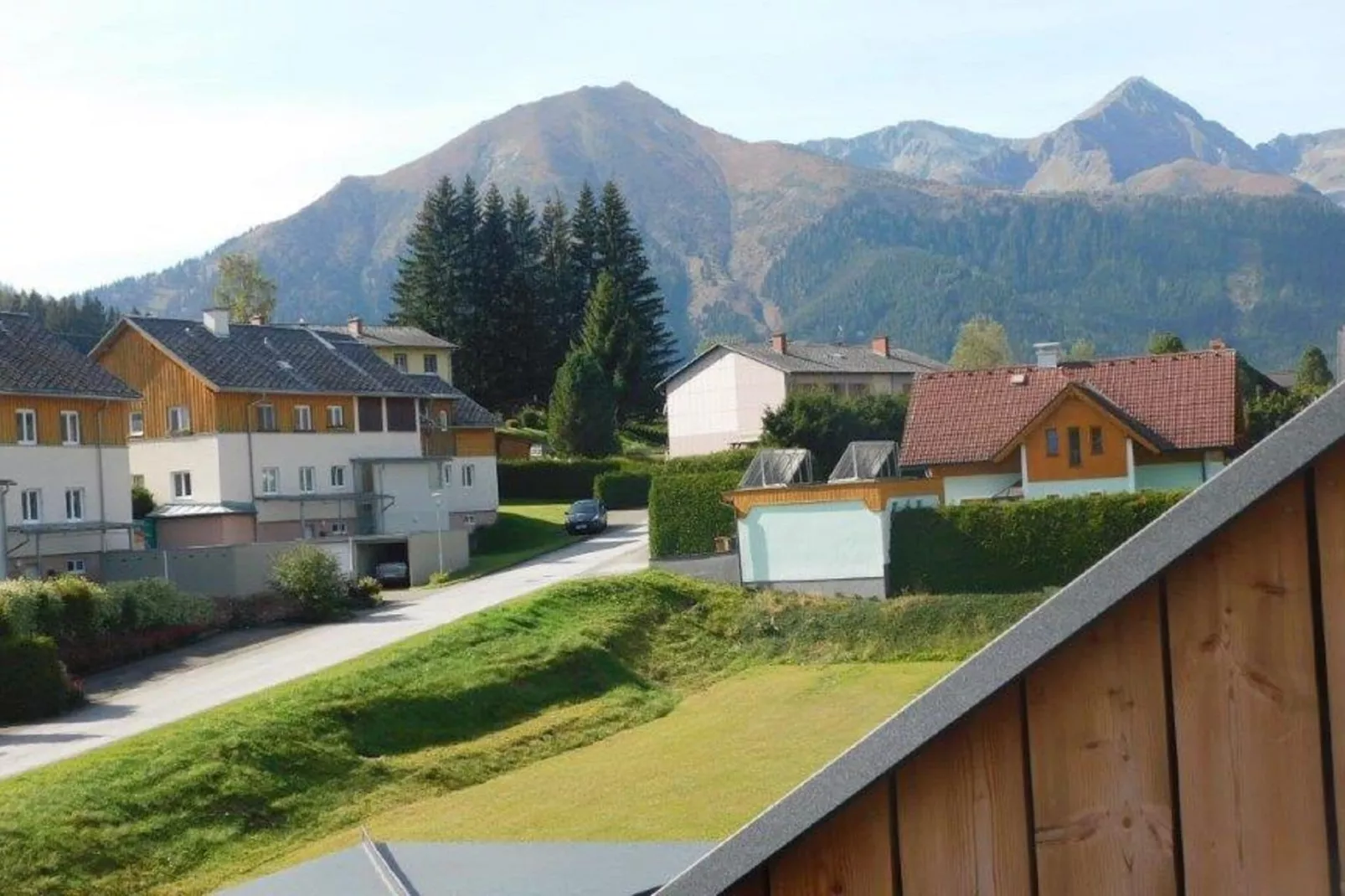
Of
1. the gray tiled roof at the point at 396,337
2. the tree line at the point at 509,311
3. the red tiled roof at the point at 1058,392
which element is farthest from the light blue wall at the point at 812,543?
the tree line at the point at 509,311

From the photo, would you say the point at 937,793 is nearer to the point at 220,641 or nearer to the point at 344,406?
the point at 220,641

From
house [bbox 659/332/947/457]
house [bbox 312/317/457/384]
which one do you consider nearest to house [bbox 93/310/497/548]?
house [bbox 312/317/457/384]

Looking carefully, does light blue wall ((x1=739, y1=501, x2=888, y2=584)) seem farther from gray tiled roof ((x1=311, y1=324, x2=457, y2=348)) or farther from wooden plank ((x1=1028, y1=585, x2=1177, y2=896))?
wooden plank ((x1=1028, y1=585, x2=1177, y2=896))

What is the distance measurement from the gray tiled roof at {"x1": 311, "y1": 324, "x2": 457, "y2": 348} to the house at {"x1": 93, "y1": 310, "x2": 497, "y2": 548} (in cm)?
1442

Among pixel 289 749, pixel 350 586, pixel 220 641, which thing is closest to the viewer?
Answer: pixel 289 749

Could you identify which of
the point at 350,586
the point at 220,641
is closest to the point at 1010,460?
the point at 350,586

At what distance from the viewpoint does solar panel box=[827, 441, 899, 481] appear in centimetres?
4662

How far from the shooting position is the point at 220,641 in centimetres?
3853

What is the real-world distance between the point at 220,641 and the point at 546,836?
20.4m

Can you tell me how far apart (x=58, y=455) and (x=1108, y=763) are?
4543 cm

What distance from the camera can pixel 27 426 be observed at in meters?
44.1

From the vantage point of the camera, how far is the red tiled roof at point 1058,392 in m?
46.0

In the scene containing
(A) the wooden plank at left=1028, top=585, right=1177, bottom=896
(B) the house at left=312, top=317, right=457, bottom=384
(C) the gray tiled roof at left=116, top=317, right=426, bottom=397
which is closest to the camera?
(A) the wooden plank at left=1028, top=585, right=1177, bottom=896

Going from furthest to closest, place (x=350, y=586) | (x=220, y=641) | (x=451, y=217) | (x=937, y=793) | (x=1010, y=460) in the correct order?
(x=451, y=217) → (x=1010, y=460) → (x=350, y=586) → (x=220, y=641) → (x=937, y=793)
